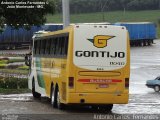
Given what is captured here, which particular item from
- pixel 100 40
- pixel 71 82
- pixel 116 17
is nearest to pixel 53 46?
pixel 100 40

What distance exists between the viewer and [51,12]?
3959cm

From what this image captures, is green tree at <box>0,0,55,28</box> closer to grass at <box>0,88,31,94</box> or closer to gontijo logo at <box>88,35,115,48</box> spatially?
grass at <box>0,88,31,94</box>

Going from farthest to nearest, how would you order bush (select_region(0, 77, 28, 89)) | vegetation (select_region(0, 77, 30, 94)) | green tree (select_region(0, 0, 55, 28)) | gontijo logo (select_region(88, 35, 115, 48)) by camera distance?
1. green tree (select_region(0, 0, 55, 28))
2. bush (select_region(0, 77, 28, 89))
3. vegetation (select_region(0, 77, 30, 94))
4. gontijo logo (select_region(88, 35, 115, 48))

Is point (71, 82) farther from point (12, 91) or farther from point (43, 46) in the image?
point (12, 91)

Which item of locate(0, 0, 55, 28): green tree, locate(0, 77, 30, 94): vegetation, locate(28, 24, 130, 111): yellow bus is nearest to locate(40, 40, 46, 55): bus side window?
locate(28, 24, 130, 111): yellow bus

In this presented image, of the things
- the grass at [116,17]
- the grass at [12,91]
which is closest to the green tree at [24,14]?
the grass at [12,91]

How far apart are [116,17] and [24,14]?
79355 millimetres

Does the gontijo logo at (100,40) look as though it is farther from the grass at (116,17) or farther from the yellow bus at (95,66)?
the grass at (116,17)

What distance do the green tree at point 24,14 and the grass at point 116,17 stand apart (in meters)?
67.7

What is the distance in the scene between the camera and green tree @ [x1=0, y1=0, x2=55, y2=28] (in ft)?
124

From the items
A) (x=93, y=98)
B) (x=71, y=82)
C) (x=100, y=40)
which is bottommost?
(x=93, y=98)

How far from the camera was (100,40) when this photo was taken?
61.7 feet

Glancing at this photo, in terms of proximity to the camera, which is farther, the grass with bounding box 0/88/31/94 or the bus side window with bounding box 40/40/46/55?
the grass with bounding box 0/88/31/94

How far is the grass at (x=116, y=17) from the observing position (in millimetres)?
110625
